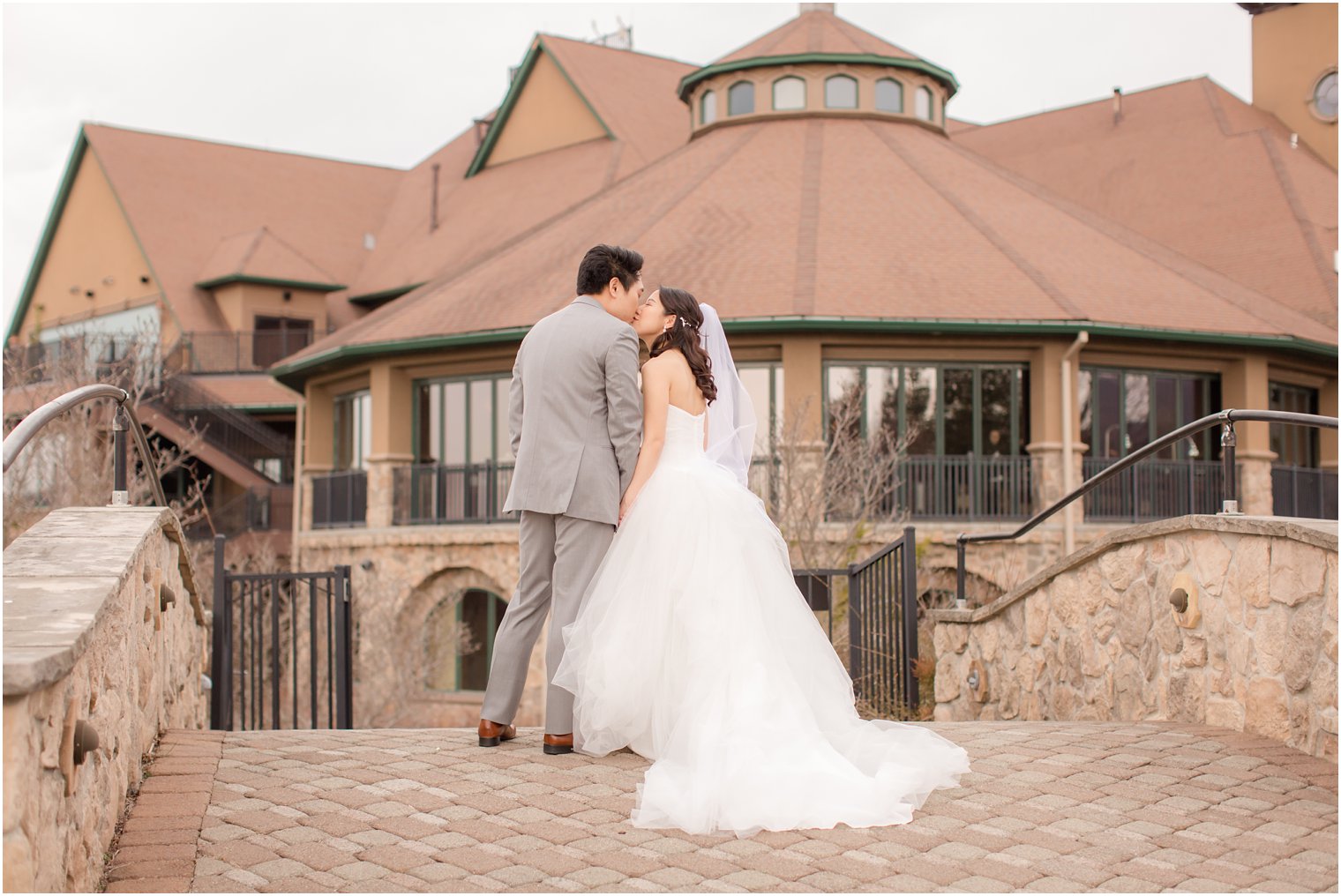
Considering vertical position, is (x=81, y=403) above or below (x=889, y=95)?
below

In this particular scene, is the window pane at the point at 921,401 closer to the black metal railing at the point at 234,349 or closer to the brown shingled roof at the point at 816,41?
the brown shingled roof at the point at 816,41

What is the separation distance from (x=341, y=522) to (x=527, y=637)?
60.3ft

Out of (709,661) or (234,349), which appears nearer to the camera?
(709,661)

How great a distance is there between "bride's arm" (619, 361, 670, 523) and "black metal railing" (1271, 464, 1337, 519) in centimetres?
1825

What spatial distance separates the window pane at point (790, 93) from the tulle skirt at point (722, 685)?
20.1 m

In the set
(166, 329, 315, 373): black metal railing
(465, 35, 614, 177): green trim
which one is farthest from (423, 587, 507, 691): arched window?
(465, 35, 614, 177): green trim

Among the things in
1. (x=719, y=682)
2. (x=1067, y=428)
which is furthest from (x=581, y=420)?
(x=1067, y=428)

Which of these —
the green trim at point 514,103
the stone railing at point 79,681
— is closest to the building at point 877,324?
the green trim at point 514,103

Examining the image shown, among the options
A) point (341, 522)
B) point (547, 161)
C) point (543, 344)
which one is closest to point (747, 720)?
point (543, 344)

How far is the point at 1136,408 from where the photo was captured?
21.8 meters

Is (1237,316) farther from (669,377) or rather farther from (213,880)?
(213,880)

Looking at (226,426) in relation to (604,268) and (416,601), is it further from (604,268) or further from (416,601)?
(604,268)

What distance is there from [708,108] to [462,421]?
26.5ft

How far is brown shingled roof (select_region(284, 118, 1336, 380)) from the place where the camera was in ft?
66.9
